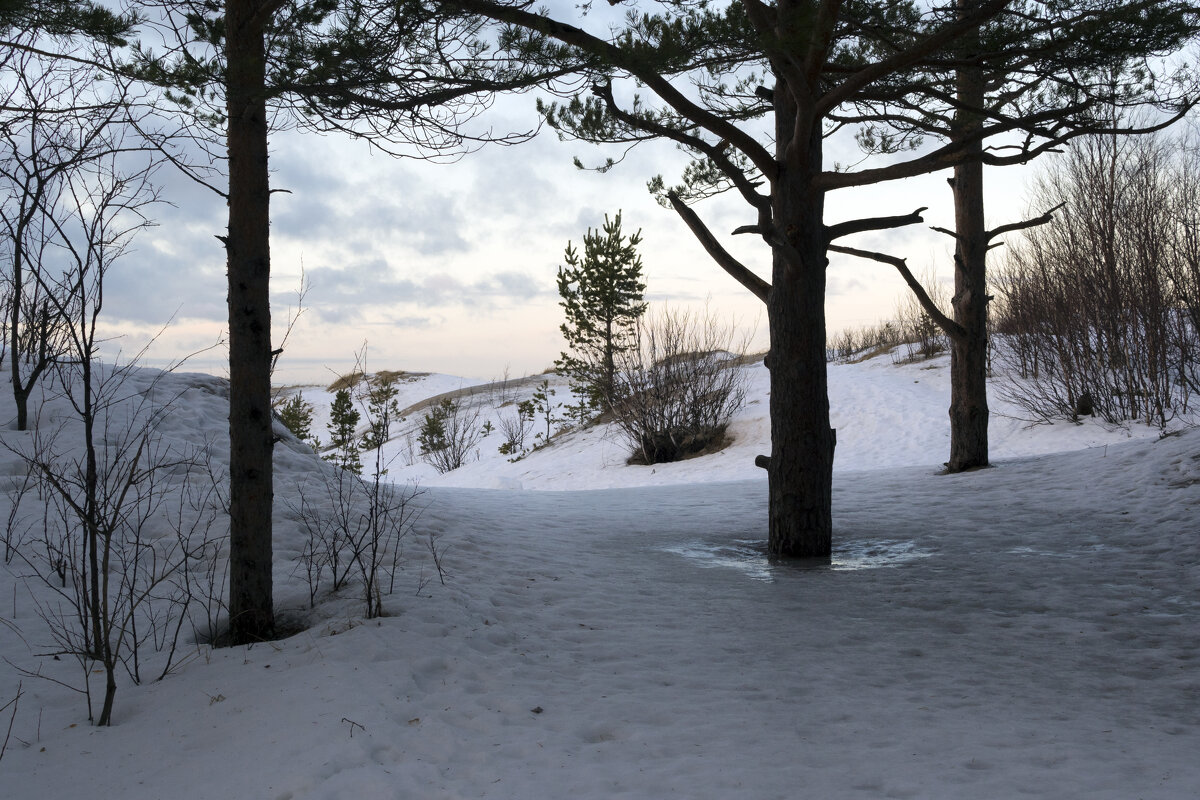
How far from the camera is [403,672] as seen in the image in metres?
3.48

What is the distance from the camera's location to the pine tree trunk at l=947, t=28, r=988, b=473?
8.97m

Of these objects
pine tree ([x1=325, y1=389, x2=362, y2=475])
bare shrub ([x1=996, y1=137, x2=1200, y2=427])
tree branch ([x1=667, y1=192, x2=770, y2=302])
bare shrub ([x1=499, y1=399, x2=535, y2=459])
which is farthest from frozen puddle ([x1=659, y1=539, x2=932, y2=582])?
bare shrub ([x1=499, y1=399, x2=535, y2=459])

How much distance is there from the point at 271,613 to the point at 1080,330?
13.4m

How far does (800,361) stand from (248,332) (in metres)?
3.80

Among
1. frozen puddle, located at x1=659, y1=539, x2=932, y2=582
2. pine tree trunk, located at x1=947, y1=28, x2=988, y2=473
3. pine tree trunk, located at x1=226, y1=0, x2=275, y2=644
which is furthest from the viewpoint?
pine tree trunk, located at x1=947, y1=28, x2=988, y2=473

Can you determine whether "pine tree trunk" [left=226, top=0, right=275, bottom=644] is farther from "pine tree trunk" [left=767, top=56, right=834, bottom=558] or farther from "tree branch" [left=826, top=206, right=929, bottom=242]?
"tree branch" [left=826, top=206, right=929, bottom=242]

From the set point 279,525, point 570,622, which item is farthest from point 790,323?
point 279,525

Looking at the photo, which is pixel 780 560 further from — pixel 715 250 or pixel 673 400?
pixel 673 400

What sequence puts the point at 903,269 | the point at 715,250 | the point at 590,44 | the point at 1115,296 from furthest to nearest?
the point at 1115,296 → the point at 903,269 → the point at 715,250 → the point at 590,44

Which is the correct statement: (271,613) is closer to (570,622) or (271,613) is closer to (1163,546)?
(570,622)

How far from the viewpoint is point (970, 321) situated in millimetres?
8992

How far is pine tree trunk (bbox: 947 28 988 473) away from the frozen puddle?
3294 mm

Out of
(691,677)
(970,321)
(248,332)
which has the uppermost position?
(970,321)

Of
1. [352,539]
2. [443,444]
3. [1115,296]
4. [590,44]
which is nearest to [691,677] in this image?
[352,539]
